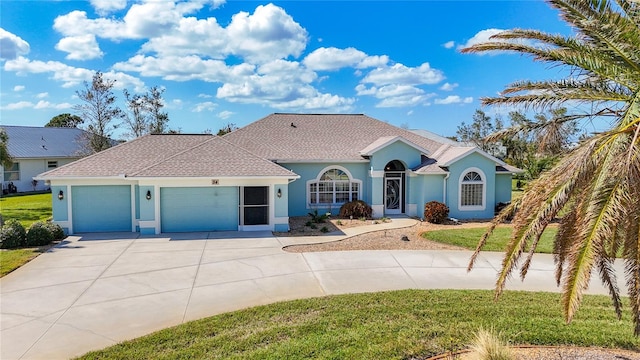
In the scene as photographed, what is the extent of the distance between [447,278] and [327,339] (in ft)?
18.0

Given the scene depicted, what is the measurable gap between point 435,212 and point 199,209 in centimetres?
1172

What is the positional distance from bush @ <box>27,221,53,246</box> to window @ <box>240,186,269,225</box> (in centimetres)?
762

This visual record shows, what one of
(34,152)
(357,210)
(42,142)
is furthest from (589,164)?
(42,142)

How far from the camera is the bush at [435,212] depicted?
20.8 metres

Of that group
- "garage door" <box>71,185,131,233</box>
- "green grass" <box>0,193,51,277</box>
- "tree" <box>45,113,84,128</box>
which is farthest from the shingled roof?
"tree" <box>45,113,84,128</box>

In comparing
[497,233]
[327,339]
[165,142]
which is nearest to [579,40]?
[327,339]

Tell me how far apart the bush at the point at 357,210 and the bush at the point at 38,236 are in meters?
13.6

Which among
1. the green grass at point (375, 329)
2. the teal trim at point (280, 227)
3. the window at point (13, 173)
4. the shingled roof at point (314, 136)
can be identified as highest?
the shingled roof at point (314, 136)

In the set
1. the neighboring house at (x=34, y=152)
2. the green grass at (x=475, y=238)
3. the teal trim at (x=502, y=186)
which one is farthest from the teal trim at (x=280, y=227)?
the neighboring house at (x=34, y=152)

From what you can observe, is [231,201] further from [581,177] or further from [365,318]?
[581,177]

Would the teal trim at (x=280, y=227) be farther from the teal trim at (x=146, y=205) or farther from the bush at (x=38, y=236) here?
the bush at (x=38, y=236)

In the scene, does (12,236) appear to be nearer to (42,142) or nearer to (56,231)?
(56,231)

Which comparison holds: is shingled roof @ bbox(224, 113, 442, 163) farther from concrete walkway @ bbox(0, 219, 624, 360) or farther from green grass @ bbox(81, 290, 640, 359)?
green grass @ bbox(81, 290, 640, 359)

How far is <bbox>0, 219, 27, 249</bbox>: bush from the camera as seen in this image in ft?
49.2
